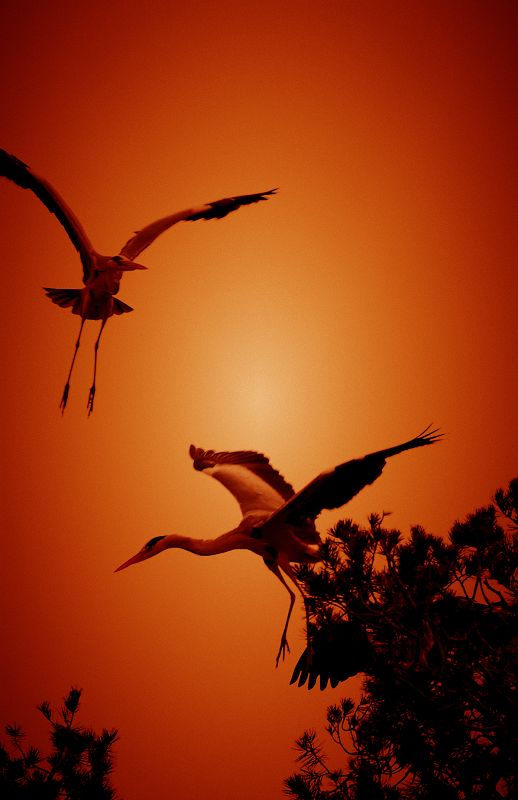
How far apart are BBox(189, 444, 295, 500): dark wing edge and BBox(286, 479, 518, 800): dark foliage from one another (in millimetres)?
985

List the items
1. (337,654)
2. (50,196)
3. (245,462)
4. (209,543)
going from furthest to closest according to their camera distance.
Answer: (245,462)
(50,196)
(209,543)
(337,654)

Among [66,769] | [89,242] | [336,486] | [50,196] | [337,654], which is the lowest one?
[337,654]

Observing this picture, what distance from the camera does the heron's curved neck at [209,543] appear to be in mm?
2042

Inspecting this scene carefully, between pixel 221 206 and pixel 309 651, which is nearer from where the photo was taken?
pixel 309 651

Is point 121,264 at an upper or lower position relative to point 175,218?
lower

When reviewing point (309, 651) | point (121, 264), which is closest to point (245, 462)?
point (121, 264)

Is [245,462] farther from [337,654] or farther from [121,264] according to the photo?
Answer: [337,654]

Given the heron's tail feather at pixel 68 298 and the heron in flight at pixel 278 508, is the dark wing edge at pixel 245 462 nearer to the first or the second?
the heron in flight at pixel 278 508

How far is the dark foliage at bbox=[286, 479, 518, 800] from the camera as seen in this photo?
1340 millimetres

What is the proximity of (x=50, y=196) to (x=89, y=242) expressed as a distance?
260mm

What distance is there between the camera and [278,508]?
194 centimetres

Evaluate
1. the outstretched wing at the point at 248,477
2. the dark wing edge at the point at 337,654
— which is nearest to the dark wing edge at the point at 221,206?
the outstretched wing at the point at 248,477

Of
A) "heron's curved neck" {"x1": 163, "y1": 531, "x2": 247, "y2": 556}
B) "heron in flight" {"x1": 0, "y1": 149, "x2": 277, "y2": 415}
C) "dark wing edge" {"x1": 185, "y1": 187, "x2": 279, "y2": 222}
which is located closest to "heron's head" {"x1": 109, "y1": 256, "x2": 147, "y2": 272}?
"heron in flight" {"x1": 0, "y1": 149, "x2": 277, "y2": 415}

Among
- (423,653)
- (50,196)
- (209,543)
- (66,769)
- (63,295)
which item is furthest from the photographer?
(63,295)
